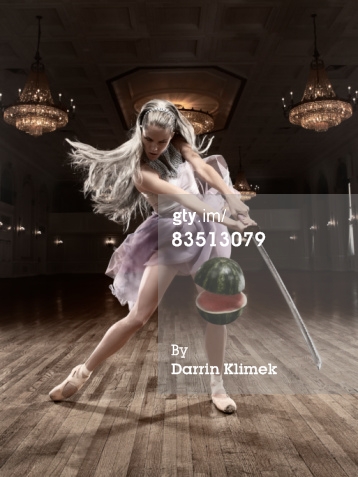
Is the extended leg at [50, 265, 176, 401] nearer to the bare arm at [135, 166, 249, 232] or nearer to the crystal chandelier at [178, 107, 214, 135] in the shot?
the bare arm at [135, 166, 249, 232]

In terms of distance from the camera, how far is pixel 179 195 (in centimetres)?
185

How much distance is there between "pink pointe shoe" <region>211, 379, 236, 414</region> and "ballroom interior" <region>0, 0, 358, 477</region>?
37mm

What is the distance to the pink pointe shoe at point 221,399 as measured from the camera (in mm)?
1935

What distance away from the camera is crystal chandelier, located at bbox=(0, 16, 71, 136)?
7438mm

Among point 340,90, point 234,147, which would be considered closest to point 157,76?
point 340,90

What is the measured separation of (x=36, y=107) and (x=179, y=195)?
643 centimetres

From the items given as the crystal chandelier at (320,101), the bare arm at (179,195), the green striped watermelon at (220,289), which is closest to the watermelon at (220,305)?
the green striped watermelon at (220,289)

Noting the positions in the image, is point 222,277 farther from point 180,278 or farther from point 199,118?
point 199,118

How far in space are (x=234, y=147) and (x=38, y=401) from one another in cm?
1407

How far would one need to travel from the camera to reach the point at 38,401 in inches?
84.5

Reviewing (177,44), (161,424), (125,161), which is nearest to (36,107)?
(177,44)

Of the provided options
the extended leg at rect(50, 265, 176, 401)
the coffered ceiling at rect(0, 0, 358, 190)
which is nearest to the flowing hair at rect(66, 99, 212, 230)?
the extended leg at rect(50, 265, 176, 401)

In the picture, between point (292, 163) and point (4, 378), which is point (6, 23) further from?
point (292, 163)

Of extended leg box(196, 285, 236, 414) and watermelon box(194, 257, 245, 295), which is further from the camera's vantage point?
extended leg box(196, 285, 236, 414)
